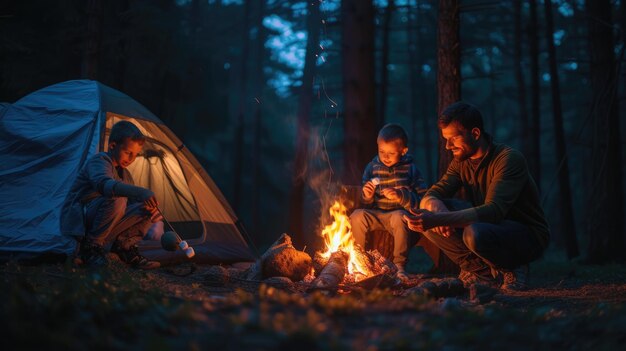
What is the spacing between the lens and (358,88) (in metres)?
9.34

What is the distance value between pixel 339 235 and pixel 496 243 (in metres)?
1.74

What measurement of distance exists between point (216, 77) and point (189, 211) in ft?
30.0

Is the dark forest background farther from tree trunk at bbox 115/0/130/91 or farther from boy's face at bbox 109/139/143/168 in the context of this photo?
boy's face at bbox 109/139/143/168

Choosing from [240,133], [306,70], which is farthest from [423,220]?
[240,133]

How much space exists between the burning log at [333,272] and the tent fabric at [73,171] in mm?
2192

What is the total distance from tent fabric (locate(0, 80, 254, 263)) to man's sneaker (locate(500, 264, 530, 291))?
3.52 meters

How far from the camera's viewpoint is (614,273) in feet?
22.8

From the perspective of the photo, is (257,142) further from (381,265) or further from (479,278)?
(479,278)

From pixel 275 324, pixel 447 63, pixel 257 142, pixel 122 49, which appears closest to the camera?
pixel 275 324

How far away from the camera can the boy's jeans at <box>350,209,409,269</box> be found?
5.60 metres

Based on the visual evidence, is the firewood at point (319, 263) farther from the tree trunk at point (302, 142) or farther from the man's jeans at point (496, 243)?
the tree trunk at point (302, 142)

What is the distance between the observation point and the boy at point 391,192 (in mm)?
5641

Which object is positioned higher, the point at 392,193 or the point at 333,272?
the point at 392,193

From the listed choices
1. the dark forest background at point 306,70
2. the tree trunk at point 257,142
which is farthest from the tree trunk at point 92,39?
the tree trunk at point 257,142
